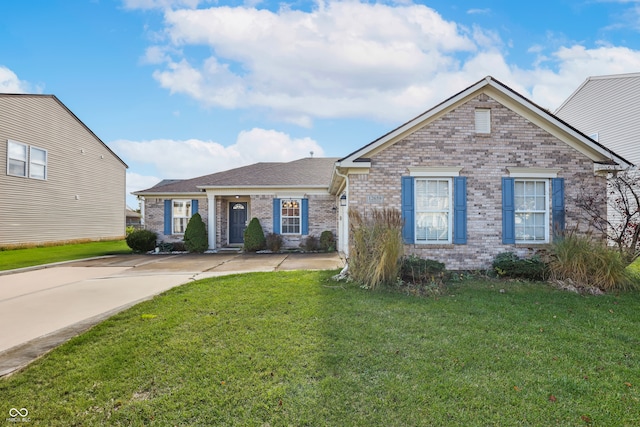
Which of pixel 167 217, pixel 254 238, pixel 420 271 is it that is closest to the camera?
pixel 420 271

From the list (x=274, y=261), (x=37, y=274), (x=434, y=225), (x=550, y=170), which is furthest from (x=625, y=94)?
(x=37, y=274)

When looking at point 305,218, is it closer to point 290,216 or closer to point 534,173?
point 290,216

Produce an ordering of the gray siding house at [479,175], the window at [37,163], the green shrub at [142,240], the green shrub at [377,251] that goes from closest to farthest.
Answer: the green shrub at [377,251] → the gray siding house at [479,175] → the green shrub at [142,240] → the window at [37,163]

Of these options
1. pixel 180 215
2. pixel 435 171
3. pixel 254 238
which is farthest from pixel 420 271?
pixel 180 215

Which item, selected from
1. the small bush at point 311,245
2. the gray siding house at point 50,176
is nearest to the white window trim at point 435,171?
the small bush at point 311,245

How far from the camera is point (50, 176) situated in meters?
17.4

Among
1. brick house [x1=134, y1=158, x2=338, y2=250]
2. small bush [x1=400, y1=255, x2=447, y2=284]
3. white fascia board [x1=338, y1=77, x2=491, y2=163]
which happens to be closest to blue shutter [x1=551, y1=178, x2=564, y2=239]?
white fascia board [x1=338, y1=77, x2=491, y2=163]

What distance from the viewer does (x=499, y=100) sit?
9.08m

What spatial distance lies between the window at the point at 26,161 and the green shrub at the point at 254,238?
1169 centimetres

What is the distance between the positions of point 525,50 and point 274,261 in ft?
38.6

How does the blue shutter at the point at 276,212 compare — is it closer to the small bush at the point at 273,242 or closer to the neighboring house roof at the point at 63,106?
the small bush at the point at 273,242

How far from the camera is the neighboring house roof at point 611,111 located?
576 inches

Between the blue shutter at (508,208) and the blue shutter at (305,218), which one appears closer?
the blue shutter at (508,208)

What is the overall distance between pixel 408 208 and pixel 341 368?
6.02m
